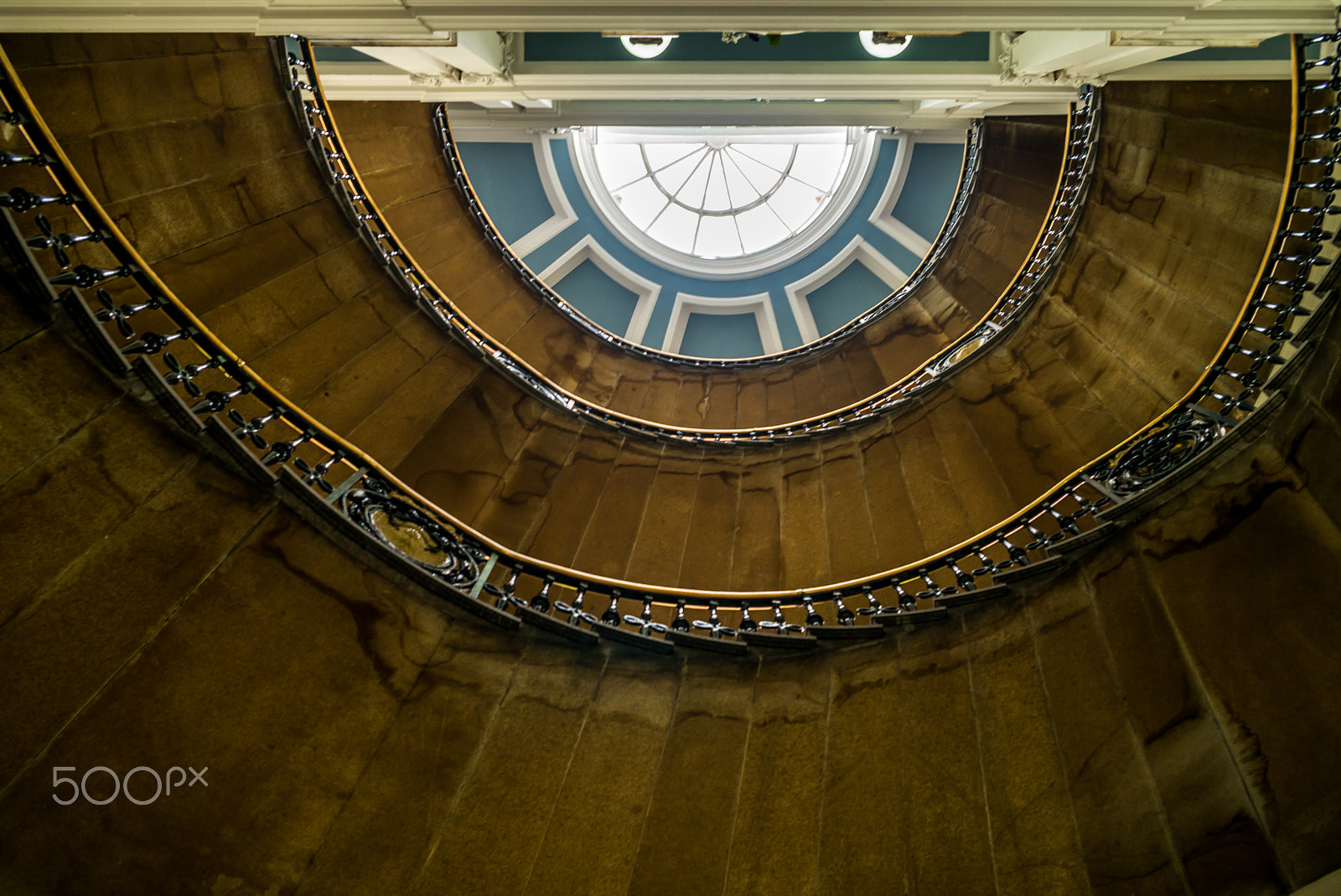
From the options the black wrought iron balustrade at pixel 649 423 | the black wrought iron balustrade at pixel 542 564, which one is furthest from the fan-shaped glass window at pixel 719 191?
the black wrought iron balustrade at pixel 542 564

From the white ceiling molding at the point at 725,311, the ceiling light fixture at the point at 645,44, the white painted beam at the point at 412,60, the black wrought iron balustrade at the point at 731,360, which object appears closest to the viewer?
the white painted beam at the point at 412,60

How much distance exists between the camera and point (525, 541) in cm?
747

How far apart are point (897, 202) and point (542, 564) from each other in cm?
1124

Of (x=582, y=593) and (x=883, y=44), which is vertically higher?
(x=883, y=44)

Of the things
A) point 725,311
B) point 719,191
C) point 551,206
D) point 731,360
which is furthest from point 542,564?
point 719,191

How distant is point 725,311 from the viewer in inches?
547

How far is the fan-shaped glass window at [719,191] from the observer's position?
13588 mm

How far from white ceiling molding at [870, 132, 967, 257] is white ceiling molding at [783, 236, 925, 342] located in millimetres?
461

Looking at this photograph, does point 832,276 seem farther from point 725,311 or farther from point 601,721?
point 601,721

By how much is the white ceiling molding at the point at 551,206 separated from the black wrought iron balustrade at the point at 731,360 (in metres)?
1.93

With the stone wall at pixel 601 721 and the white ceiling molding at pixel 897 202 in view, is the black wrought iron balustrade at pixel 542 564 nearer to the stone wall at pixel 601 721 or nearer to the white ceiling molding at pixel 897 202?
the stone wall at pixel 601 721

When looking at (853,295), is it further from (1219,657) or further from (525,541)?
(1219,657)

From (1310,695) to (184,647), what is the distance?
595cm

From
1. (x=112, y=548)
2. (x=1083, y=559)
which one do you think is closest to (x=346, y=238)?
(x=112, y=548)
